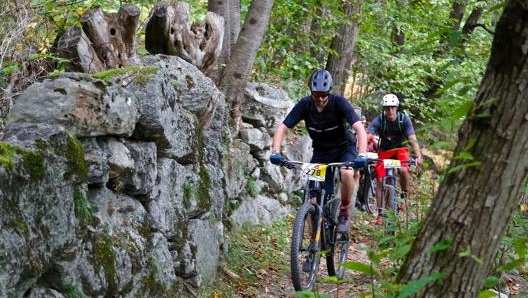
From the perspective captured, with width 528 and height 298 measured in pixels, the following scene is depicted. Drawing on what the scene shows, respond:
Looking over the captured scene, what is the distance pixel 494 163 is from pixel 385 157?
801 centimetres

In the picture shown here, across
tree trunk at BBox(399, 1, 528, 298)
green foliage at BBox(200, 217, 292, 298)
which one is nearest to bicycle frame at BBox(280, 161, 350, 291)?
green foliage at BBox(200, 217, 292, 298)

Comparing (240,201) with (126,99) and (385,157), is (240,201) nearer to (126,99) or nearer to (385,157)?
(385,157)

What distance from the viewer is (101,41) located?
237 inches

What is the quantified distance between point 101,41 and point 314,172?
2.42 m

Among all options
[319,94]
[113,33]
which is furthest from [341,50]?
[113,33]

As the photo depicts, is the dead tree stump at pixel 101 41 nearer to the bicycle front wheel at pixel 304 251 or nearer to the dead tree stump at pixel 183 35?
the dead tree stump at pixel 183 35

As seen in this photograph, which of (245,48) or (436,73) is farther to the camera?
(245,48)

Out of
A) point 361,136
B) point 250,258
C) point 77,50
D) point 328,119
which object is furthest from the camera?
point 250,258

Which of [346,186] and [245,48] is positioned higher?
[245,48]

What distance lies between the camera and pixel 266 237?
9.10 meters

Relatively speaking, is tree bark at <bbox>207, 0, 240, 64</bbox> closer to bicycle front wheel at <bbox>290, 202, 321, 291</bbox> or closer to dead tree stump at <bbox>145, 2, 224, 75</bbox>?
dead tree stump at <bbox>145, 2, 224, 75</bbox>

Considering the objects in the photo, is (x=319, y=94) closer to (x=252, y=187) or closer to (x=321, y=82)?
(x=321, y=82)

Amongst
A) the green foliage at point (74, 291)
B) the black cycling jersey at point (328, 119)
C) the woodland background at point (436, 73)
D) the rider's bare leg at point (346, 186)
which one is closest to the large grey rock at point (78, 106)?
the woodland background at point (436, 73)

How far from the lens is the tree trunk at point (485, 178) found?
2510 millimetres
